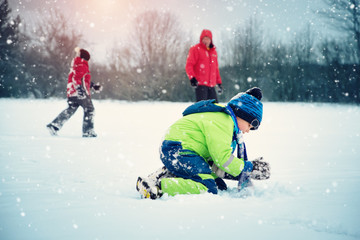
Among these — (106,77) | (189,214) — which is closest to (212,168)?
(189,214)

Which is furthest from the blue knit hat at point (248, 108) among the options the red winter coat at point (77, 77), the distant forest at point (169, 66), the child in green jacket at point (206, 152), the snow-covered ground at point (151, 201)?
the distant forest at point (169, 66)

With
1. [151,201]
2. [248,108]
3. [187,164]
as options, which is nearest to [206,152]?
[187,164]

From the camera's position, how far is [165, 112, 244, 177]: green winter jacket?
7.03ft

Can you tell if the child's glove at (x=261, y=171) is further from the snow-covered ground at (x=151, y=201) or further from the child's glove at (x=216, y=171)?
the child's glove at (x=216, y=171)

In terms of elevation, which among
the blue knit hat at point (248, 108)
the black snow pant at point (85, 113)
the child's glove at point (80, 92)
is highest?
the blue knit hat at point (248, 108)

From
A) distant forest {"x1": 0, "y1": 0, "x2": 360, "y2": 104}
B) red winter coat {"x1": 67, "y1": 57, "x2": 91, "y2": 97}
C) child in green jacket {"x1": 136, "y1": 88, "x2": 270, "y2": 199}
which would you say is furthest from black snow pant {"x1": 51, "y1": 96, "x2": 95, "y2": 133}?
distant forest {"x1": 0, "y1": 0, "x2": 360, "y2": 104}

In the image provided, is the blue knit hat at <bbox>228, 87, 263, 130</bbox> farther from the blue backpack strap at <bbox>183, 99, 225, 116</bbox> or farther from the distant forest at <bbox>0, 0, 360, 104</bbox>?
the distant forest at <bbox>0, 0, 360, 104</bbox>

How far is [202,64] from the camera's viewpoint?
618 centimetres

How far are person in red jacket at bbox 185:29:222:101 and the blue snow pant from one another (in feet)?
12.7

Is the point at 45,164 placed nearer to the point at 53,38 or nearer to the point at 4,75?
the point at 4,75

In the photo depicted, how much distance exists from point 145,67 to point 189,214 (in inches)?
768

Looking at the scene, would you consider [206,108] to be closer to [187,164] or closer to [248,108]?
[248,108]

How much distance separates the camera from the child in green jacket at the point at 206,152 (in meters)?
2.15

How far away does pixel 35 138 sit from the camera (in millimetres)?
5008
